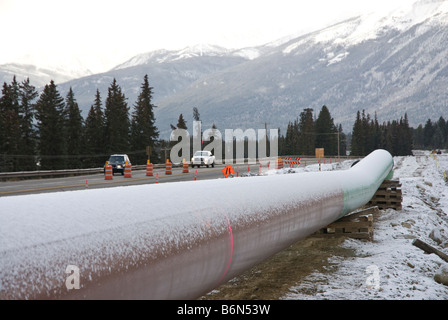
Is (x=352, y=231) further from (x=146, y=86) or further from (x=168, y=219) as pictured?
(x=146, y=86)

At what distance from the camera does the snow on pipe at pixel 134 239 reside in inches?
71.4

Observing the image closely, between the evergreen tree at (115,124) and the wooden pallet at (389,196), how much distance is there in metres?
58.1

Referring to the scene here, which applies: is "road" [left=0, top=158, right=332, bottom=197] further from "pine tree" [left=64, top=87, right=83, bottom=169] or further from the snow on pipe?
"pine tree" [left=64, top=87, right=83, bottom=169]

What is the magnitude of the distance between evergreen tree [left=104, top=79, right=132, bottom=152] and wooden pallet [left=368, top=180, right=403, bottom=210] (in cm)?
5807

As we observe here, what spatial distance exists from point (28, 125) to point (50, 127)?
653cm

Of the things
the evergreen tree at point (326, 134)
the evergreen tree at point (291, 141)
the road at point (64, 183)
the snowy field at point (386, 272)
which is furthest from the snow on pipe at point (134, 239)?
the evergreen tree at point (291, 141)

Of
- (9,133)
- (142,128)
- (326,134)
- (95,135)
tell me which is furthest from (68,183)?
(326,134)

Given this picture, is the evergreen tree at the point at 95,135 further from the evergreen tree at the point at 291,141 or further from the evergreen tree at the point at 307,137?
the evergreen tree at the point at 291,141

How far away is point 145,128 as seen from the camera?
227ft

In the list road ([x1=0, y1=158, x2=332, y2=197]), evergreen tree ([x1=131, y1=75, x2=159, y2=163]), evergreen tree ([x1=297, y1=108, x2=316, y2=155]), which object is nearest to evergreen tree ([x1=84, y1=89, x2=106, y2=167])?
evergreen tree ([x1=131, y1=75, x2=159, y2=163])

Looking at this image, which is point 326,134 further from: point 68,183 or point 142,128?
point 68,183

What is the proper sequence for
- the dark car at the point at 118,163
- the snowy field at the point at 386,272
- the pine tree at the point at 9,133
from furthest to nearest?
the pine tree at the point at 9,133 → the dark car at the point at 118,163 → the snowy field at the point at 386,272

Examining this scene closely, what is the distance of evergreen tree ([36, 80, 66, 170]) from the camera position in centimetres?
6041
